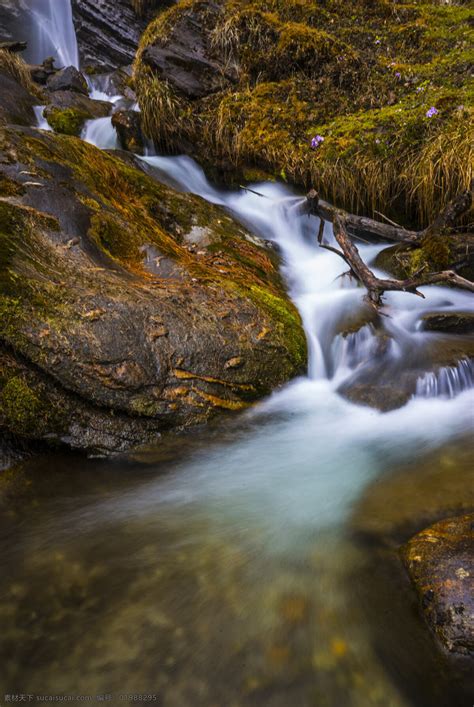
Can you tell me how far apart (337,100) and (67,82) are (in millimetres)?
8339

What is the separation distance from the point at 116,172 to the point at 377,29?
7.16 m

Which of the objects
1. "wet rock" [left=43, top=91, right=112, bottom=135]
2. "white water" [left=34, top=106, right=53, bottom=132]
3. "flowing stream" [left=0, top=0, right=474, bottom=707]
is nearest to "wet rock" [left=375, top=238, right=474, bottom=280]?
"flowing stream" [left=0, top=0, right=474, bottom=707]

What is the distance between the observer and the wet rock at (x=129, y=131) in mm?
7512

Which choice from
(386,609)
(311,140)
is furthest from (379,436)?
(311,140)

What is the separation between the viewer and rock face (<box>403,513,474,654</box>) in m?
1.46

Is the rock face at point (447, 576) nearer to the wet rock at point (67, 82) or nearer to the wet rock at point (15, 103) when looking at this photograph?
the wet rock at point (15, 103)

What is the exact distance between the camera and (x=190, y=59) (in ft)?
24.9

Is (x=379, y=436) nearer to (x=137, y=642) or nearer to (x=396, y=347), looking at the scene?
(x=396, y=347)

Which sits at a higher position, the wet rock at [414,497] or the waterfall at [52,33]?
the waterfall at [52,33]

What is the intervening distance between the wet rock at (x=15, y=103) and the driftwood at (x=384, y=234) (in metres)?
4.92

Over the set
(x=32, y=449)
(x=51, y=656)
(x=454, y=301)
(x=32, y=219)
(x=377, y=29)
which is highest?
(x=377, y=29)

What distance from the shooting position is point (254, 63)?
740 centimetres

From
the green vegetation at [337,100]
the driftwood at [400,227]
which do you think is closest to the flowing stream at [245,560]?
the driftwood at [400,227]

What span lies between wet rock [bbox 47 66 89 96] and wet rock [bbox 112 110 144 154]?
505 cm
